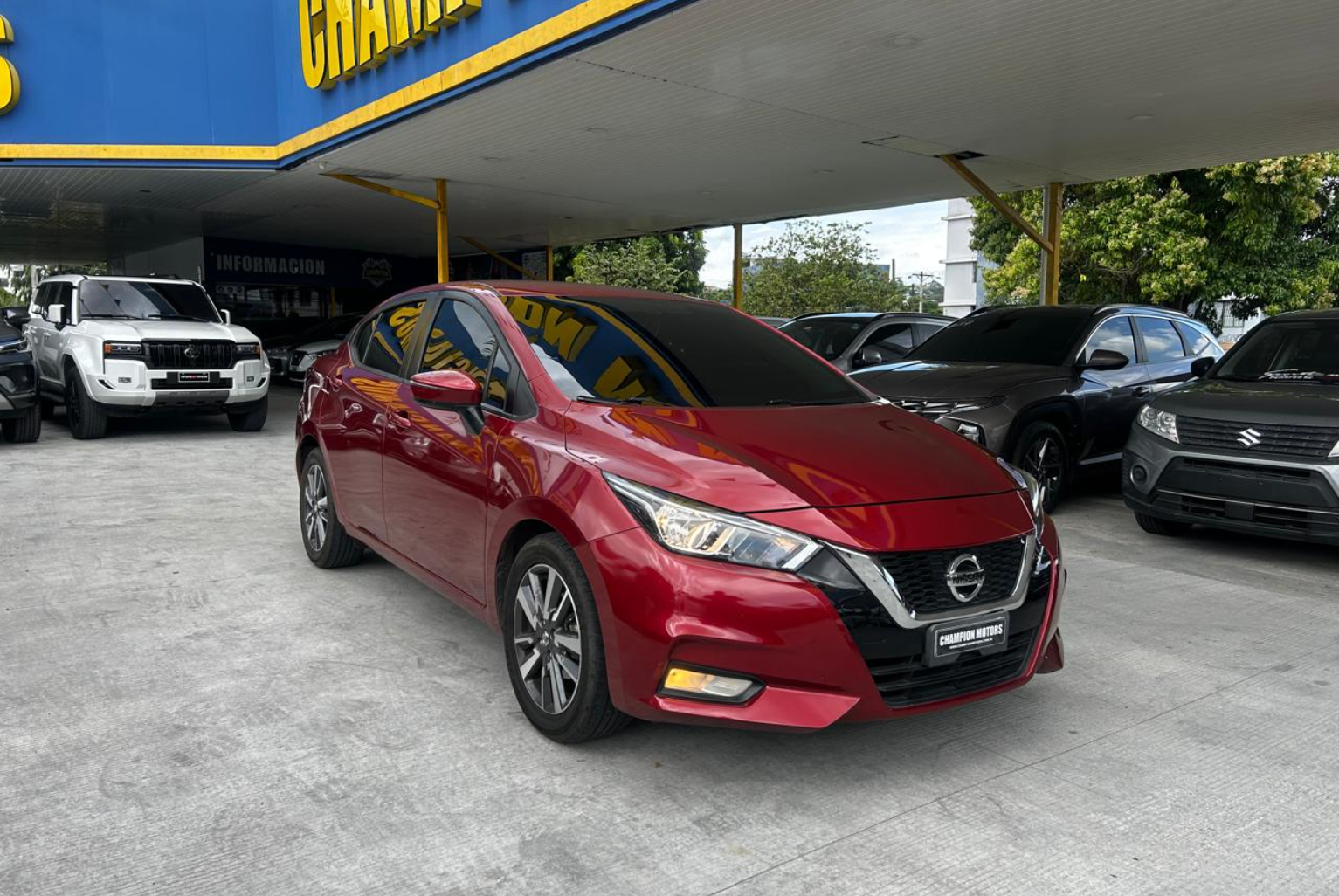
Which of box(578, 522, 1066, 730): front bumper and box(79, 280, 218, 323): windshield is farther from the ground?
box(79, 280, 218, 323): windshield

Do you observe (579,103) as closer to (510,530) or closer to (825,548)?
(510,530)

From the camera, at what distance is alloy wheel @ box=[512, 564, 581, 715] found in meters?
3.19

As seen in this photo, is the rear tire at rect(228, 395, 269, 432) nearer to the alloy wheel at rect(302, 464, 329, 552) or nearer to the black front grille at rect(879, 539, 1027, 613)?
the alloy wheel at rect(302, 464, 329, 552)

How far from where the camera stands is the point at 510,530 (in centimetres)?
344

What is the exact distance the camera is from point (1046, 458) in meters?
7.32

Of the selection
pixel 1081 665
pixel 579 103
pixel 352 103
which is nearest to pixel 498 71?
pixel 579 103

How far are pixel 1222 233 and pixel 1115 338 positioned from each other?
1542 centimetres

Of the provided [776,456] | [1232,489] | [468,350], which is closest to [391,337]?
[468,350]

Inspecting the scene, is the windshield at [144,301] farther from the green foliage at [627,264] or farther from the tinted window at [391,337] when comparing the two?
the green foliage at [627,264]

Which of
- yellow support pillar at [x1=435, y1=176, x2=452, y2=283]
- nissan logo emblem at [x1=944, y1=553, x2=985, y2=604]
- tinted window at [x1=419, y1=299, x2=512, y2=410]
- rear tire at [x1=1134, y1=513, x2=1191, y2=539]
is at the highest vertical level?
yellow support pillar at [x1=435, y1=176, x2=452, y2=283]

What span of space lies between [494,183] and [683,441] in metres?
12.7

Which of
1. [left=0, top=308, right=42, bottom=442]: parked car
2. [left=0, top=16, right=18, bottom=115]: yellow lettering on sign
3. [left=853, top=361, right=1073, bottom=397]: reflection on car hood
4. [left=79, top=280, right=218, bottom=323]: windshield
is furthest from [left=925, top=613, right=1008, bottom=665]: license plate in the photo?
[left=0, top=16, right=18, bottom=115]: yellow lettering on sign

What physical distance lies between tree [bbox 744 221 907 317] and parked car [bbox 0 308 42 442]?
35.5 meters

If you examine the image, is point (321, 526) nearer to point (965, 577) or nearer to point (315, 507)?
point (315, 507)
